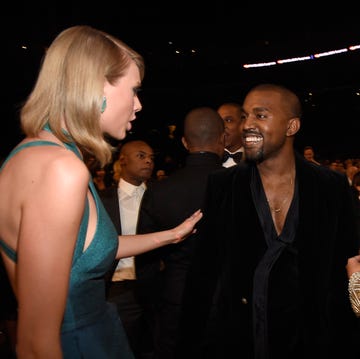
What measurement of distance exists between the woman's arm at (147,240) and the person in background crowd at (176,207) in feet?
1.98

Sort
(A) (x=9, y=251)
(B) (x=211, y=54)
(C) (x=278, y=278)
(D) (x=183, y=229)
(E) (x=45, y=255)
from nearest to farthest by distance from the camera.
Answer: (E) (x=45, y=255), (A) (x=9, y=251), (D) (x=183, y=229), (C) (x=278, y=278), (B) (x=211, y=54)

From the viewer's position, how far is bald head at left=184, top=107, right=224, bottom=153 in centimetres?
336

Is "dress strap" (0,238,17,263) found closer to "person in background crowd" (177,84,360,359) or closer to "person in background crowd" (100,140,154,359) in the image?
"person in background crowd" (177,84,360,359)

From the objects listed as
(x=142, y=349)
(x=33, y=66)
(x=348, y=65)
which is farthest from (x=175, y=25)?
(x=142, y=349)

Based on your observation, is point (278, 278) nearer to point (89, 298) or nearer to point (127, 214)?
point (89, 298)

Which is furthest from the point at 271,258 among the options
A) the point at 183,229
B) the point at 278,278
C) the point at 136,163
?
the point at 136,163

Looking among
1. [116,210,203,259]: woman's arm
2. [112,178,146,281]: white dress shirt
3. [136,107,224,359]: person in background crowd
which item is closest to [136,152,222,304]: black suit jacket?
[136,107,224,359]: person in background crowd

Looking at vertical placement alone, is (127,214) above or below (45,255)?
below

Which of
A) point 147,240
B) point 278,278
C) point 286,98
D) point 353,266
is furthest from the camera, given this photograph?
point 286,98

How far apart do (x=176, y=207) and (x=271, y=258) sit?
82 cm

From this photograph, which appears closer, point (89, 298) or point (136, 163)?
point (89, 298)

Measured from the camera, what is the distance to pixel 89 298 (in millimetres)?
1499

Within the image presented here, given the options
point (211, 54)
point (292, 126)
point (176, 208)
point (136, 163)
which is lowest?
point (176, 208)

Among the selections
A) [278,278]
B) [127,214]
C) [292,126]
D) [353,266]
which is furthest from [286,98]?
[127,214]
